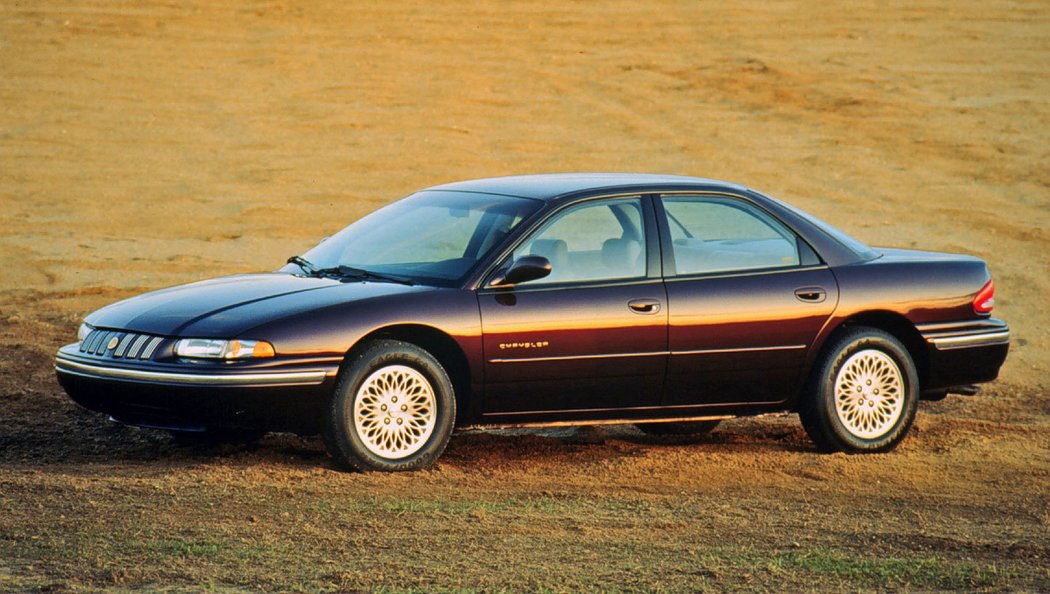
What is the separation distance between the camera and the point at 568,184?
360 inches

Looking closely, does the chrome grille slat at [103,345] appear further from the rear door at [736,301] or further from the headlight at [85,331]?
the rear door at [736,301]

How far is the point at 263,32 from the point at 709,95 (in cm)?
815

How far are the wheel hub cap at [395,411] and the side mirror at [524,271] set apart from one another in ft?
2.18

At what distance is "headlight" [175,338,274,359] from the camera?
25.7ft

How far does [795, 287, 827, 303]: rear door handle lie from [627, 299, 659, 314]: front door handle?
92cm

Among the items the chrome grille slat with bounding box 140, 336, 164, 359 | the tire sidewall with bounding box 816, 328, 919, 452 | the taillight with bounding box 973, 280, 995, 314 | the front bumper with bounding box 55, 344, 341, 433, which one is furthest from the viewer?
the taillight with bounding box 973, 280, 995, 314

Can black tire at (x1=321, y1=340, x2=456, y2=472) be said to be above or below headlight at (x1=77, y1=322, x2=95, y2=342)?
below

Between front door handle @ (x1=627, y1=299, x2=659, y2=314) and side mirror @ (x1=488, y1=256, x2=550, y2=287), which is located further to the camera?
front door handle @ (x1=627, y1=299, x2=659, y2=314)

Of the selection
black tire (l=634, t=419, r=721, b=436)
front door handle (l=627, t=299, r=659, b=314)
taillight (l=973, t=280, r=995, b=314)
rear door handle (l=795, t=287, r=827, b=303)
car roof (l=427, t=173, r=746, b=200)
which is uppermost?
car roof (l=427, t=173, r=746, b=200)

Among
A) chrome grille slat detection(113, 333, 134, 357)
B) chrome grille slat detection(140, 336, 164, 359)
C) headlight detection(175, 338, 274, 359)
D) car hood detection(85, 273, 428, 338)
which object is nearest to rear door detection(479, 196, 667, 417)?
car hood detection(85, 273, 428, 338)

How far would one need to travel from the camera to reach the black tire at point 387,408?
8016 mm

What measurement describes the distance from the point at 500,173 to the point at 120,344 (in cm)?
1334

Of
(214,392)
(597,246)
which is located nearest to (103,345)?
(214,392)

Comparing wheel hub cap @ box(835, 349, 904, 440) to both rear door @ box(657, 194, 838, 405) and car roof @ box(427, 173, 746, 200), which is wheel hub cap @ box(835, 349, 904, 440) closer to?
rear door @ box(657, 194, 838, 405)
